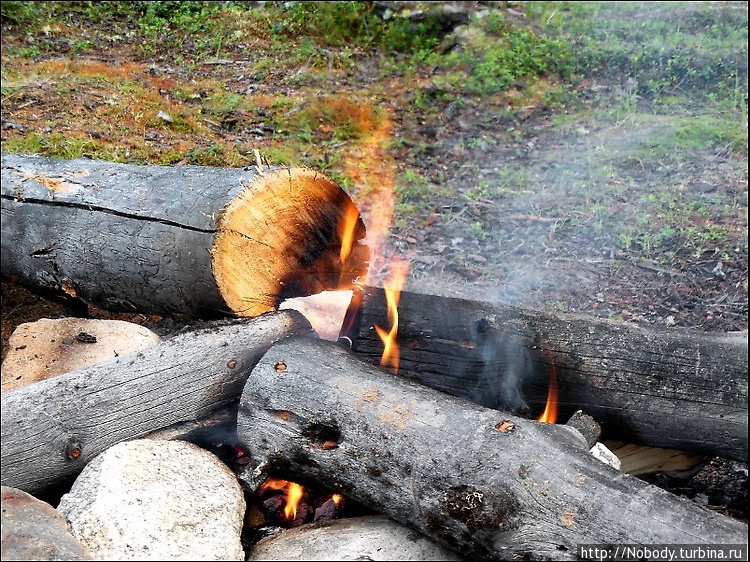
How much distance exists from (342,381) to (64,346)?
1363 mm

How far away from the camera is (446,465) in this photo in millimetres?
2615

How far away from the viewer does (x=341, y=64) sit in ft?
27.5

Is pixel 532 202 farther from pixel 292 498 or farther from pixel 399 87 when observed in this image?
pixel 292 498

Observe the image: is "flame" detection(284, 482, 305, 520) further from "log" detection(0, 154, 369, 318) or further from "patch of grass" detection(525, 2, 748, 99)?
"patch of grass" detection(525, 2, 748, 99)

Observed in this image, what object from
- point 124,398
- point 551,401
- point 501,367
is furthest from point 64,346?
point 551,401

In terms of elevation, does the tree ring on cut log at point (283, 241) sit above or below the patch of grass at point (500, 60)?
below

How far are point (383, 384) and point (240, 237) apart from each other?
3.59 ft

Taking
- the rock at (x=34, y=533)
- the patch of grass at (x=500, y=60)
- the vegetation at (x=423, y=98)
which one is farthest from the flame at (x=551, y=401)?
the patch of grass at (x=500, y=60)

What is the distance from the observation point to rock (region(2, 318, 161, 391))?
3041 mm

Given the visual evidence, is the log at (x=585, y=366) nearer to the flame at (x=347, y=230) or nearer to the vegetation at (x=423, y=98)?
the flame at (x=347, y=230)

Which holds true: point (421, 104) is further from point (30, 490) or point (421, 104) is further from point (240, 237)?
point (30, 490)

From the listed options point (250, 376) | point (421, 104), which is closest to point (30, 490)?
point (250, 376)

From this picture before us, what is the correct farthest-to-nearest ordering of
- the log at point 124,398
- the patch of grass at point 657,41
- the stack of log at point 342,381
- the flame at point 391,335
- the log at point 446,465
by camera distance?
the patch of grass at point 657,41
the flame at point 391,335
the log at point 124,398
the stack of log at point 342,381
the log at point 446,465

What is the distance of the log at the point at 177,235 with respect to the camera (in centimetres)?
341
